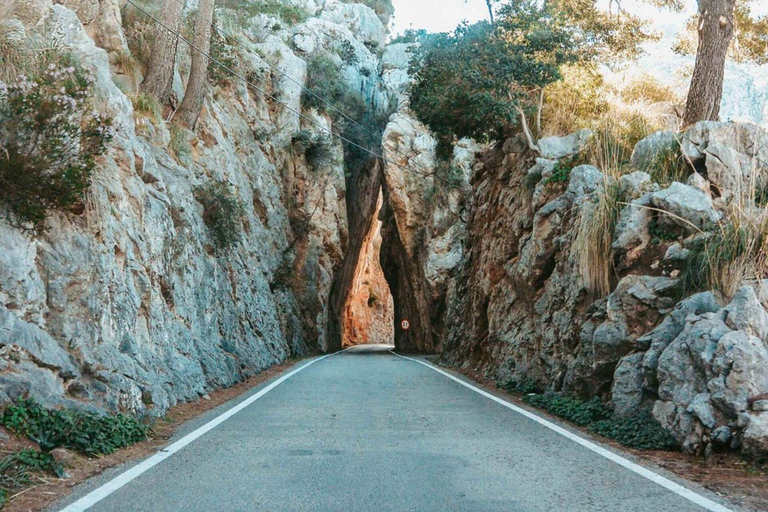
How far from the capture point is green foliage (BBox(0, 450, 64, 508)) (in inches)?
195

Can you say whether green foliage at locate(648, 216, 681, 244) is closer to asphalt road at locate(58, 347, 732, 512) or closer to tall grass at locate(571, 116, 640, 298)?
tall grass at locate(571, 116, 640, 298)

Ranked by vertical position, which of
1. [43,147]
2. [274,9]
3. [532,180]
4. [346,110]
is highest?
[274,9]

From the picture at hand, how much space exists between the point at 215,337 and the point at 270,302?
916cm

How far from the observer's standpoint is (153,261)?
37.1 ft

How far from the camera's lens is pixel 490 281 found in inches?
708

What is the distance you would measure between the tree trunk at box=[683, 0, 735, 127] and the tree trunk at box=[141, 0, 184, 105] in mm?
11941

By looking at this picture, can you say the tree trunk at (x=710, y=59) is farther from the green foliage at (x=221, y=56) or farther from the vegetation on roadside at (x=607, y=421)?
the green foliage at (x=221, y=56)

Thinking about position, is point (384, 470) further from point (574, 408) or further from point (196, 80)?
point (196, 80)

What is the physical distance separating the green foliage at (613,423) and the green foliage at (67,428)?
17.5 feet

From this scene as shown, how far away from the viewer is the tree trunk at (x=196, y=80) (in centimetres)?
1831

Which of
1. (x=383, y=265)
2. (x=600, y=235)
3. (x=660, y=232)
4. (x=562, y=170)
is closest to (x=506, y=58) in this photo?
(x=562, y=170)

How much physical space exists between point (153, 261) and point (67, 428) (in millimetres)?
5375

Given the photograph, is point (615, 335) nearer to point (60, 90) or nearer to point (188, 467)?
point (188, 467)

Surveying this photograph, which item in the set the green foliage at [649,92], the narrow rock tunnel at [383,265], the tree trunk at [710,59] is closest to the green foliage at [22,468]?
the tree trunk at [710,59]
